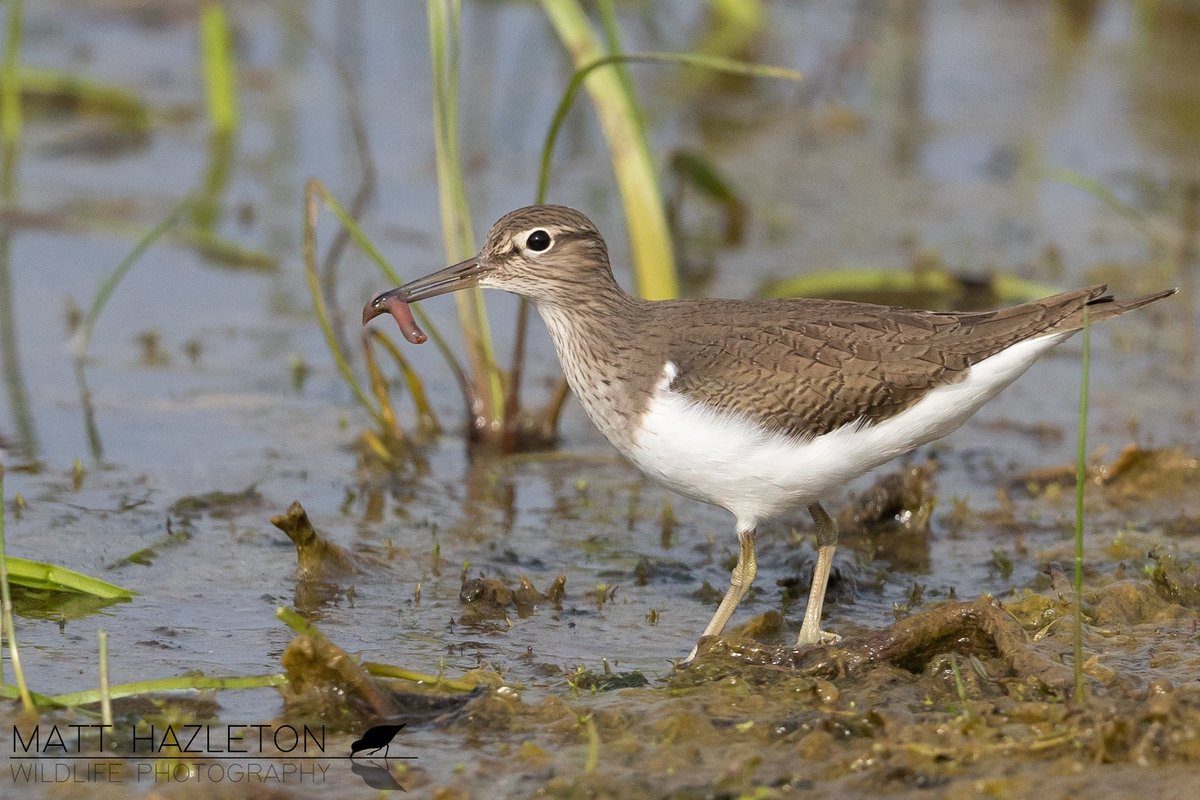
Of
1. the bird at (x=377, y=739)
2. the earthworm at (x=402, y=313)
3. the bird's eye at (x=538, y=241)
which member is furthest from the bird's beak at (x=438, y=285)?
the bird at (x=377, y=739)

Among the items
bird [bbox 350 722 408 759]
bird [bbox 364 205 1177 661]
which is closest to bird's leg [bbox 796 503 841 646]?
bird [bbox 364 205 1177 661]

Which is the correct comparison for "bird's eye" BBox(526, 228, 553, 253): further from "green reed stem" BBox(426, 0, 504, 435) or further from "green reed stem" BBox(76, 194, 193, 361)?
"green reed stem" BBox(76, 194, 193, 361)

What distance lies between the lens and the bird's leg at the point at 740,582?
21.2 ft

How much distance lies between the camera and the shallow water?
20.5 ft

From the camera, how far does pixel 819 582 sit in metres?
6.62

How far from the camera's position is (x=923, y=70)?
15586 millimetres

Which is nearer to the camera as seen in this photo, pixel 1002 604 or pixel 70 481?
Answer: pixel 1002 604

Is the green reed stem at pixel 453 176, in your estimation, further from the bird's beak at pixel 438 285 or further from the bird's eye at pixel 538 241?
the bird's eye at pixel 538 241

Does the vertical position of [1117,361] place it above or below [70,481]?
A: above

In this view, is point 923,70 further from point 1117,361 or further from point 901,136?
point 1117,361

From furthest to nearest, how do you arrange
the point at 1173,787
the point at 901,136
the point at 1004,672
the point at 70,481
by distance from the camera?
the point at 901,136
the point at 70,481
the point at 1004,672
the point at 1173,787

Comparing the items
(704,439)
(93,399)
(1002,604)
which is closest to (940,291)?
(1002,604)

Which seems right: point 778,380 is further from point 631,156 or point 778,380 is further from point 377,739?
point 631,156

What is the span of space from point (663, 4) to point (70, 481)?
9262 millimetres
